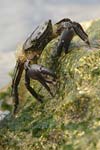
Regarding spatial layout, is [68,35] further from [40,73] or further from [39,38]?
[40,73]

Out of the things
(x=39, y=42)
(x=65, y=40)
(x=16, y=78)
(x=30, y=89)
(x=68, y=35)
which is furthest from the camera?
(x=16, y=78)

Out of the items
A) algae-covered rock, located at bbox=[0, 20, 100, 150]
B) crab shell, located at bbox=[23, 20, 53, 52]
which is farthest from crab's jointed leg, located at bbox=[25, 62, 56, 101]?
crab shell, located at bbox=[23, 20, 53, 52]

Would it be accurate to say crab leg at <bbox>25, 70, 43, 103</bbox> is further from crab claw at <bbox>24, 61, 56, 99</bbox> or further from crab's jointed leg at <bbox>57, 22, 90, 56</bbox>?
crab's jointed leg at <bbox>57, 22, 90, 56</bbox>

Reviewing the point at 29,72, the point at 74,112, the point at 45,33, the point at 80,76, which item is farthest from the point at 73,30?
the point at 74,112

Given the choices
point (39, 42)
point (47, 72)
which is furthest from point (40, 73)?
point (39, 42)

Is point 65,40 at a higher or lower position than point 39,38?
lower

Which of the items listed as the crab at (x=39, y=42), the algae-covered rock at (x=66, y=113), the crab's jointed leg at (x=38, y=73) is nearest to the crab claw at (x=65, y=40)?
the crab at (x=39, y=42)
